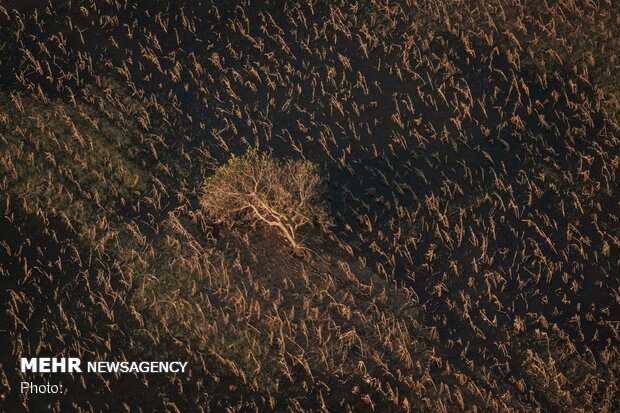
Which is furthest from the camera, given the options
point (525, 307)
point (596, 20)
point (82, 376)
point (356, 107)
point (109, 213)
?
point (596, 20)

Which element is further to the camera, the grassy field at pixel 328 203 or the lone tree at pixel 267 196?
the lone tree at pixel 267 196

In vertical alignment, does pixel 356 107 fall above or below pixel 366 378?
above

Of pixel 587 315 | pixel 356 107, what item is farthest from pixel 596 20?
pixel 587 315

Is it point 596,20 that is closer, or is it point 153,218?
point 153,218

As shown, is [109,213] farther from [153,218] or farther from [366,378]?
[366,378]
